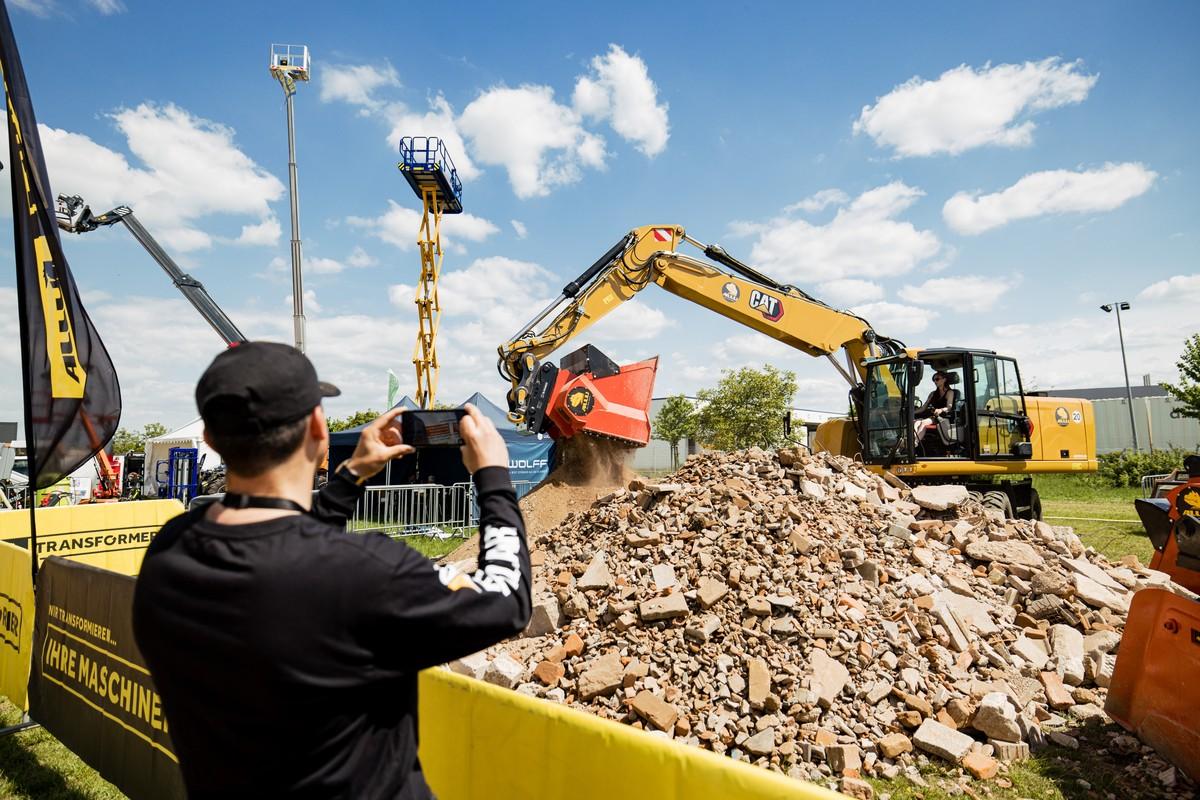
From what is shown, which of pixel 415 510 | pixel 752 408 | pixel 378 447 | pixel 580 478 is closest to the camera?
pixel 378 447

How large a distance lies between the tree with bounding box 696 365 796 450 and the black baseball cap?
31.9 meters

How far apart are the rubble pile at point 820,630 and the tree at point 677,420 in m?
29.7

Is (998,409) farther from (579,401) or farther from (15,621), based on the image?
(15,621)

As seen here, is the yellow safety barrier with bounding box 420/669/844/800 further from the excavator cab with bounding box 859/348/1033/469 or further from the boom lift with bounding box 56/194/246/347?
the boom lift with bounding box 56/194/246/347

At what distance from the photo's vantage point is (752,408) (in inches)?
1298

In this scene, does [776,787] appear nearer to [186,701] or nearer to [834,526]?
[186,701]

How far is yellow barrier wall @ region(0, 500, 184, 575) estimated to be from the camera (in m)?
6.98

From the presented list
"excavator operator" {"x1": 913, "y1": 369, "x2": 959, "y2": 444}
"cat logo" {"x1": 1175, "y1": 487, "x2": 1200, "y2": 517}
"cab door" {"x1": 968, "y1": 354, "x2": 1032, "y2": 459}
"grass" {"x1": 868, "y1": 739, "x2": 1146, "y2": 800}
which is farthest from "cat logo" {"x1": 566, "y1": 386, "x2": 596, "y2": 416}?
"cat logo" {"x1": 1175, "y1": 487, "x2": 1200, "y2": 517}

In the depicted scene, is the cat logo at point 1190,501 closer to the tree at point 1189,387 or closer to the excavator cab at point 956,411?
the excavator cab at point 956,411

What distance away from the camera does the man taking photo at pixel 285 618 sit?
1209 millimetres

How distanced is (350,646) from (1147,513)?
259 inches

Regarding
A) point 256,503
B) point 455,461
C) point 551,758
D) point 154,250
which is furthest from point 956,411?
point 154,250

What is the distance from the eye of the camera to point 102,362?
177 inches

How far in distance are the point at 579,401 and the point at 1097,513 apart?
15.8 m
